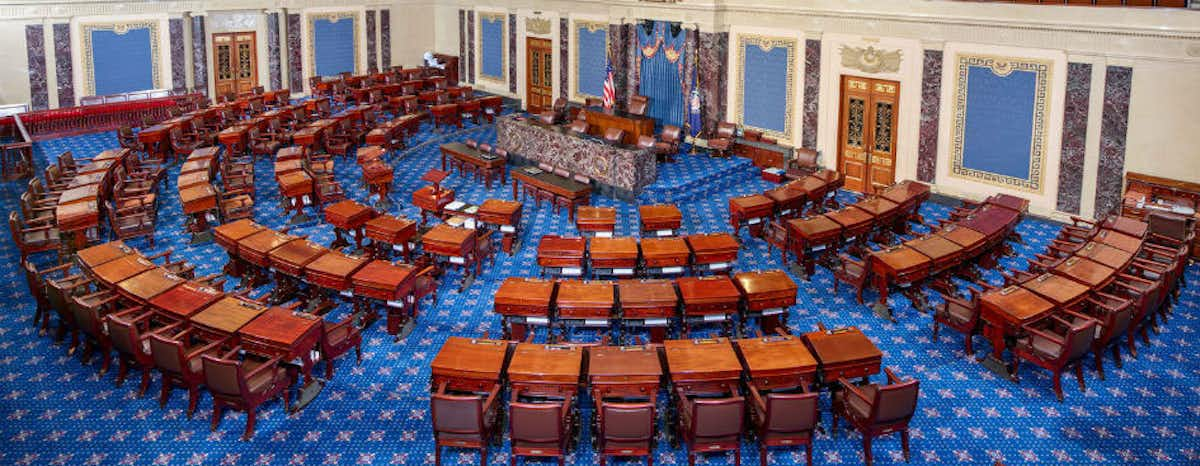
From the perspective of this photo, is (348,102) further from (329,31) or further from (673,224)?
(673,224)

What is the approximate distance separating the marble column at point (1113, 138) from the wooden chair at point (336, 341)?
12.5m

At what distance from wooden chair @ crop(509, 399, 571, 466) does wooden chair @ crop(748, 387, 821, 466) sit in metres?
1.94

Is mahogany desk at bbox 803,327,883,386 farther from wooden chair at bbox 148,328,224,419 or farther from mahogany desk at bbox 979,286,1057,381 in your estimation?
wooden chair at bbox 148,328,224,419

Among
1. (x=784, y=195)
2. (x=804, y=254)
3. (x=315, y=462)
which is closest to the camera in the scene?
(x=315, y=462)

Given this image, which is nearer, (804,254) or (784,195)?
(804,254)

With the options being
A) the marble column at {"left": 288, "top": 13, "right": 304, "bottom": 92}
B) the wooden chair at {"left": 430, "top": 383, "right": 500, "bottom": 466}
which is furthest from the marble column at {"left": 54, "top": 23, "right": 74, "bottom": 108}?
the wooden chair at {"left": 430, "top": 383, "right": 500, "bottom": 466}

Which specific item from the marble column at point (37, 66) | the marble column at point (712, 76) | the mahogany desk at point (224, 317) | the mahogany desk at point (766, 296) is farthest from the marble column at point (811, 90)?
the marble column at point (37, 66)

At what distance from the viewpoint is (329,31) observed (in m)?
29.1

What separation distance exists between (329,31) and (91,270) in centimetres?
1792

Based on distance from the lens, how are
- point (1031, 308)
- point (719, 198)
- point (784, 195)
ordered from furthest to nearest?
point (719, 198), point (784, 195), point (1031, 308)

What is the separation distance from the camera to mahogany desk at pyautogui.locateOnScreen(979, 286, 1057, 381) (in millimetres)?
11375

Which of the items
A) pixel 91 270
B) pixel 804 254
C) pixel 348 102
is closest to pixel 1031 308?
pixel 804 254

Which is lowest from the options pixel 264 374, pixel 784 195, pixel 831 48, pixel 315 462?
pixel 315 462

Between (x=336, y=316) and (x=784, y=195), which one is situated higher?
(x=784, y=195)
